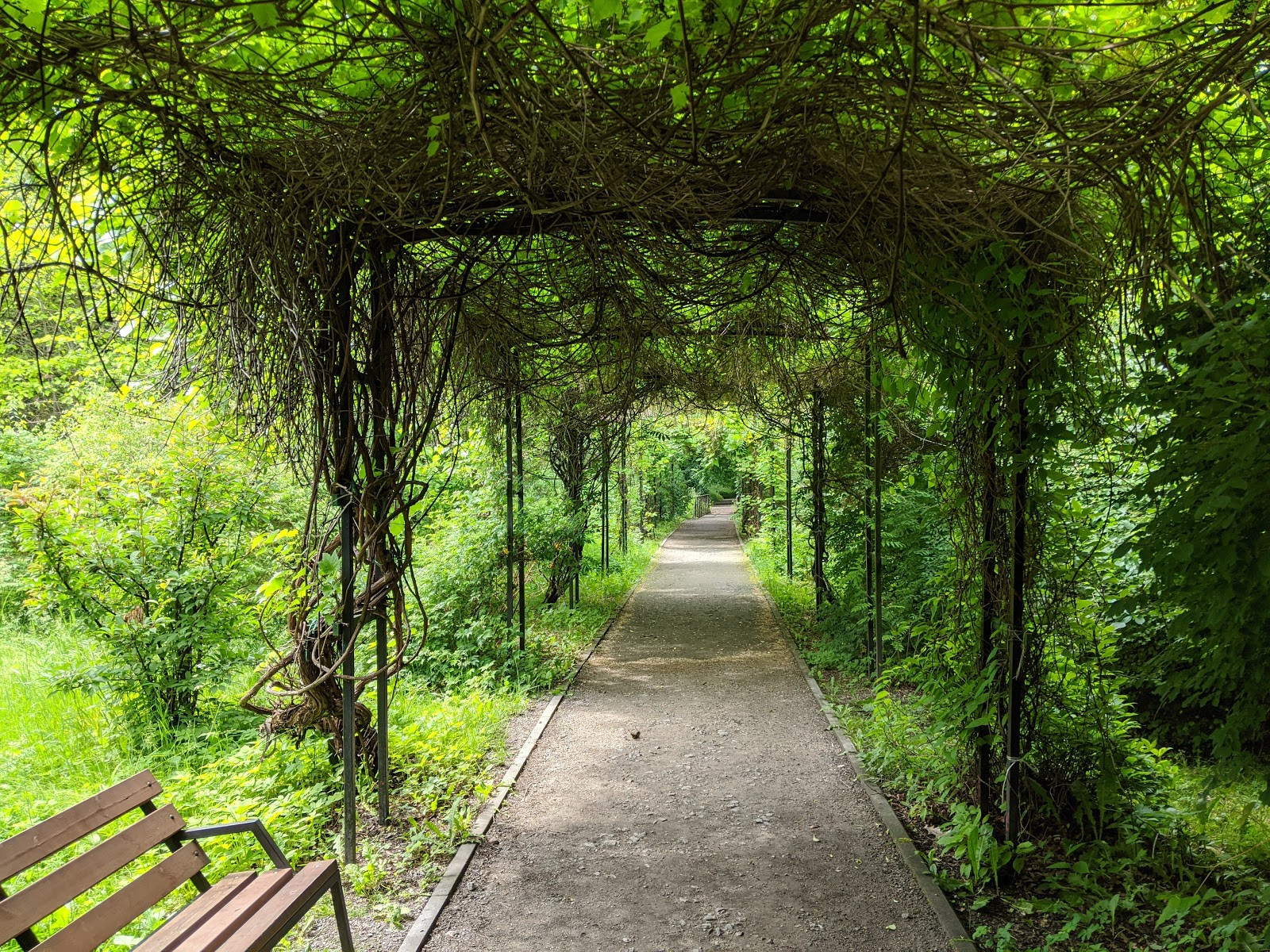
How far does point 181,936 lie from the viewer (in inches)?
93.4

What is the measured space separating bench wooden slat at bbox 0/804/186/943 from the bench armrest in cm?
9

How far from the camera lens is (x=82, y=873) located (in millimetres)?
2346

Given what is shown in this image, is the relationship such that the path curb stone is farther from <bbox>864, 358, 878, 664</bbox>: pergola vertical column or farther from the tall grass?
the tall grass

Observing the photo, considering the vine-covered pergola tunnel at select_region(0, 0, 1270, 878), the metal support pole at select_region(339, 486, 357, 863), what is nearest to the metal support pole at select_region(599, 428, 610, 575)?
the vine-covered pergola tunnel at select_region(0, 0, 1270, 878)

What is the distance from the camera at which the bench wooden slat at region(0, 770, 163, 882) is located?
2.15 m

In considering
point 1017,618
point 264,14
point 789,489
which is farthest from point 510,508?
point 264,14

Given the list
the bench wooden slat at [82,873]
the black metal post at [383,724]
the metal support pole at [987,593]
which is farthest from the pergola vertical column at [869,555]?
the bench wooden slat at [82,873]

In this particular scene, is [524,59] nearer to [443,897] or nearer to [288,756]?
[443,897]

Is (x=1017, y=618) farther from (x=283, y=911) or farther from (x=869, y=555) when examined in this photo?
(x=869, y=555)

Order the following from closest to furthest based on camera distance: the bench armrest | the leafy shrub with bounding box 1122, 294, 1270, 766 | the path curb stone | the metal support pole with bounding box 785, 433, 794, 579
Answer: the leafy shrub with bounding box 1122, 294, 1270, 766
the bench armrest
the path curb stone
the metal support pole with bounding box 785, 433, 794, 579

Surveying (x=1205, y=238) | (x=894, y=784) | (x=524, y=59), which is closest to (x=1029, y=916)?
(x=894, y=784)

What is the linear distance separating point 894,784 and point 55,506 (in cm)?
610

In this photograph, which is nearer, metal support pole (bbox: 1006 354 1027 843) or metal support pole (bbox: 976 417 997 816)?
metal support pole (bbox: 1006 354 1027 843)

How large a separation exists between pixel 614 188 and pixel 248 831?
2642 mm
